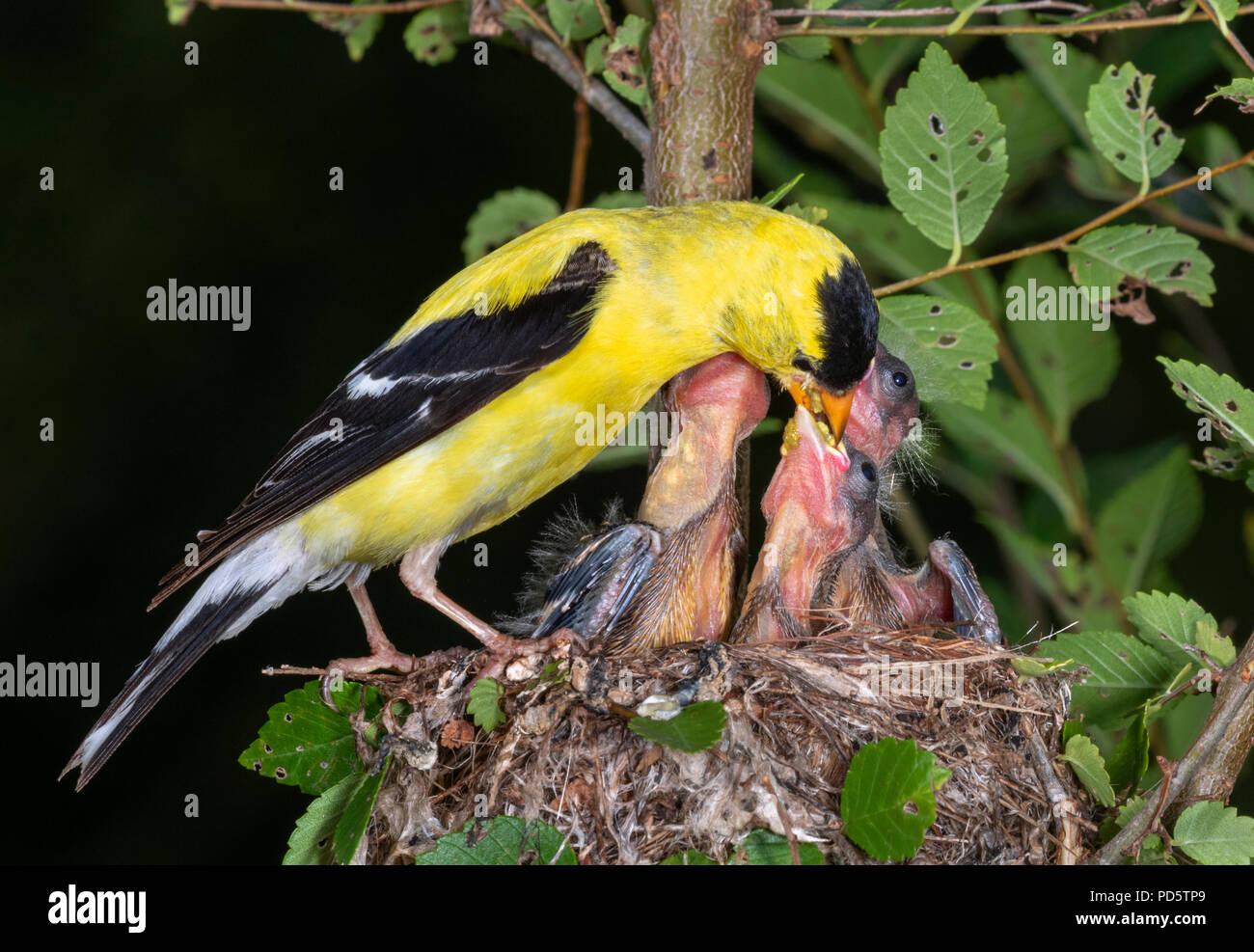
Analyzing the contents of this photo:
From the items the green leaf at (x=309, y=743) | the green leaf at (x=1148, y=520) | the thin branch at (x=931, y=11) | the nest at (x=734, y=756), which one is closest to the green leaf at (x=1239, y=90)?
the thin branch at (x=931, y=11)

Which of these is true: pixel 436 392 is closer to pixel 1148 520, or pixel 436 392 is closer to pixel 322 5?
pixel 322 5

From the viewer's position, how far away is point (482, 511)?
2.59m

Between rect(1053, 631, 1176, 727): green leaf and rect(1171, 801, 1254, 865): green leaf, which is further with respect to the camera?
rect(1053, 631, 1176, 727): green leaf

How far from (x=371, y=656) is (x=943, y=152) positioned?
148cm

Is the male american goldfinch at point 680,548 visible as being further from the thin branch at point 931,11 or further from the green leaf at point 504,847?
the thin branch at point 931,11

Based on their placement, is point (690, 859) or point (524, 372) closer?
point (690, 859)

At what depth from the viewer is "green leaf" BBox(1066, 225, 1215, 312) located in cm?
221

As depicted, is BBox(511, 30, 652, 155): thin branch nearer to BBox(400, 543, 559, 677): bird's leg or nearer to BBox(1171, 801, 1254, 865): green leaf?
BBox(400, 543, 559, 677): bird's leg

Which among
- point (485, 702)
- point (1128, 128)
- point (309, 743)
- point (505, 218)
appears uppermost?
point (1128, 128)

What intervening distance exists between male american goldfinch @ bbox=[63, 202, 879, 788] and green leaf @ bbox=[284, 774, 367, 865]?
418mm

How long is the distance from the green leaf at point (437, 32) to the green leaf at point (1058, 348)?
134 cm

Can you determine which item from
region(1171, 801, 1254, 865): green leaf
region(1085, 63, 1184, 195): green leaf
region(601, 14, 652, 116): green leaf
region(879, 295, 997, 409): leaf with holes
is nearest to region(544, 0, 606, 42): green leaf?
region(601, 14, 652, 116): green leaf

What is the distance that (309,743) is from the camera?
216cm

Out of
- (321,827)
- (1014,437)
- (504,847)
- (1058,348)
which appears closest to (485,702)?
(504,847)
